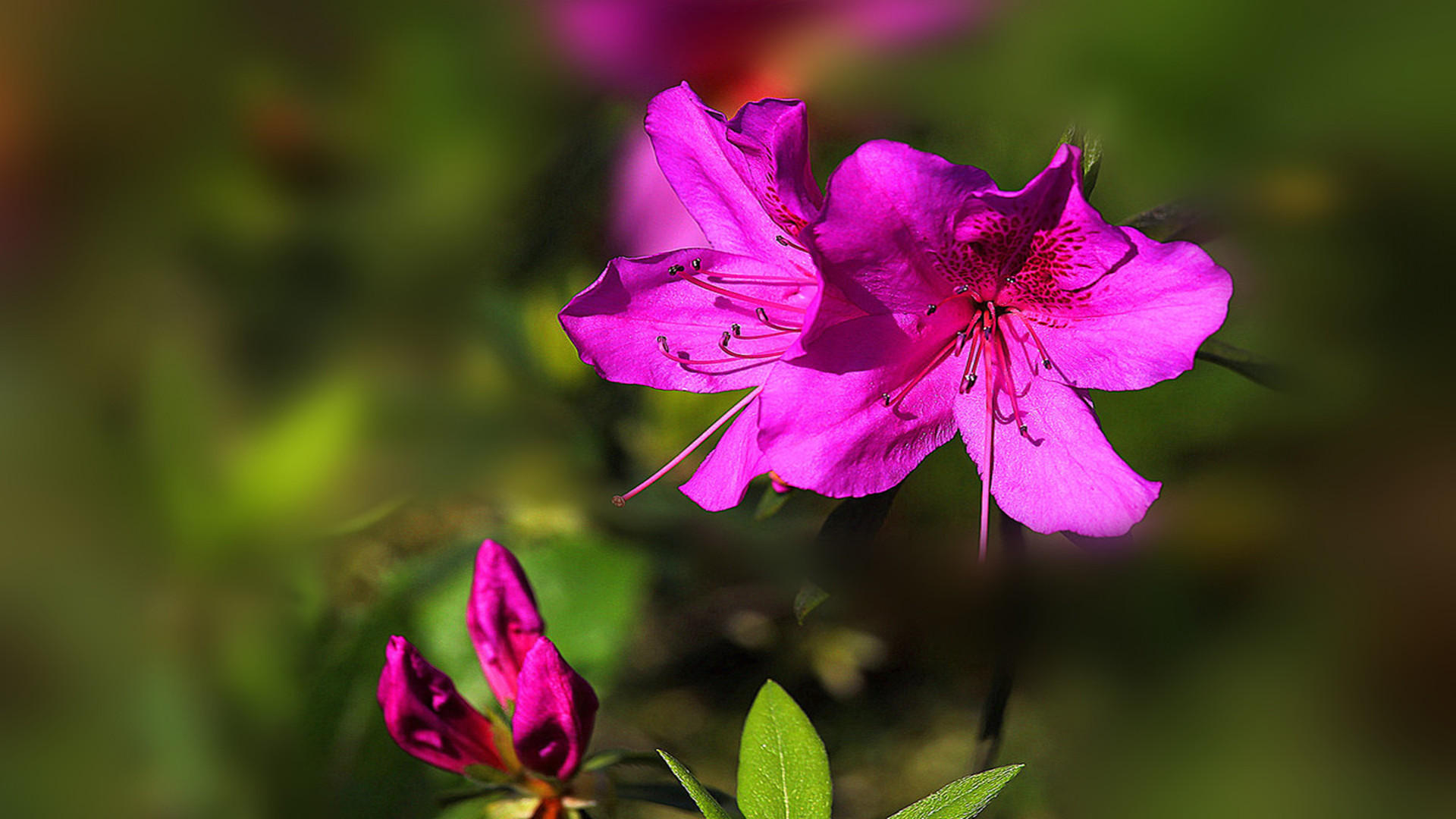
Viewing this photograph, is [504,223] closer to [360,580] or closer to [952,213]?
[360,580]

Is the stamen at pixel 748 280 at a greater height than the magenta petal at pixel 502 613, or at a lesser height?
greater

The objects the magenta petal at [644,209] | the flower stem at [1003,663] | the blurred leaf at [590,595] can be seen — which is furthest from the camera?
the blurred leaf at [590,595]

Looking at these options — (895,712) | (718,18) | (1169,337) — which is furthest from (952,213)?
(895,712)

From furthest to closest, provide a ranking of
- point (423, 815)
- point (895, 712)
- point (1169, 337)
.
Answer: point (895, 712) < point (423, 815) < point (1169, 337)

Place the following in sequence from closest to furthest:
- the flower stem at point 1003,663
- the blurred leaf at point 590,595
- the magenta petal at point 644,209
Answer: the flower stem at point 1003,663 → the magenta petal at point 644,209 → the blurred leaf at point 590,595

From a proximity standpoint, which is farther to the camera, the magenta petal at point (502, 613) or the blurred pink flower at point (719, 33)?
the blurred pink flower at point (719, 33)

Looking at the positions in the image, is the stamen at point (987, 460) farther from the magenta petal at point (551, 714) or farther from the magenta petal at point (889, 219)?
the magenta petal at point (551, 714)

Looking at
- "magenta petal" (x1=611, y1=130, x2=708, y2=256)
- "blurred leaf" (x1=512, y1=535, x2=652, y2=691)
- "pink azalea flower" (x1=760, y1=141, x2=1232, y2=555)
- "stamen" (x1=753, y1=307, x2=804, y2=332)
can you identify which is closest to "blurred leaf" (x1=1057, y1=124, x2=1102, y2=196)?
"pink azalea flower" (x1=760, y1=141, x2=1232, y2=555)

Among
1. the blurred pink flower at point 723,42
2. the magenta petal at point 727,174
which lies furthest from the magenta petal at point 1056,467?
the blurred pink flower at point 723,42
